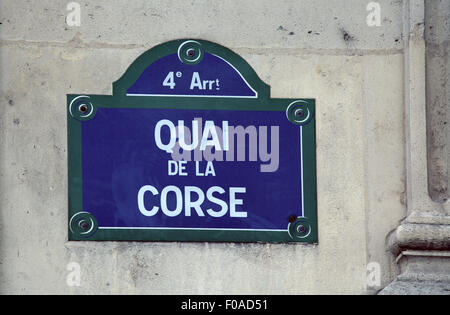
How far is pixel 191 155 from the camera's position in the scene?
8594mm

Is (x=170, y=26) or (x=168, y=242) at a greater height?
(x=170, y=26)

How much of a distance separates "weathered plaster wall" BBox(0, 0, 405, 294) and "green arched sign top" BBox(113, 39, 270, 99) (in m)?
0.05

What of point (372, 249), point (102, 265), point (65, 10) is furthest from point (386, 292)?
point (65, 10)

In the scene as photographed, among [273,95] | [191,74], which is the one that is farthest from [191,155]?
[273,95]

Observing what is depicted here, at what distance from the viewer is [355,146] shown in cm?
870

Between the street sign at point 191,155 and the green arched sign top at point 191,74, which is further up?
the green arched sign top at point 191,74

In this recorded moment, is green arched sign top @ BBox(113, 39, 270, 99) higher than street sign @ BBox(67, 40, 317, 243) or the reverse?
higher

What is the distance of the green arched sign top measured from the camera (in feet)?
28.4

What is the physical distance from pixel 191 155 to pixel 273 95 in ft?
1.76

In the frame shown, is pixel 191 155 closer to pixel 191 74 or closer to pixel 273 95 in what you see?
pixel 191 74

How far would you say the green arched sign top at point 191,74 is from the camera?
8656 millimetres

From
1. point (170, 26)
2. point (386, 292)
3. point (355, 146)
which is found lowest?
point (386, 292)

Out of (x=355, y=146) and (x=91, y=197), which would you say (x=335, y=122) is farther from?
(x=91, y=197)

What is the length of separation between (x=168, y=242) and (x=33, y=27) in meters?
1.32
